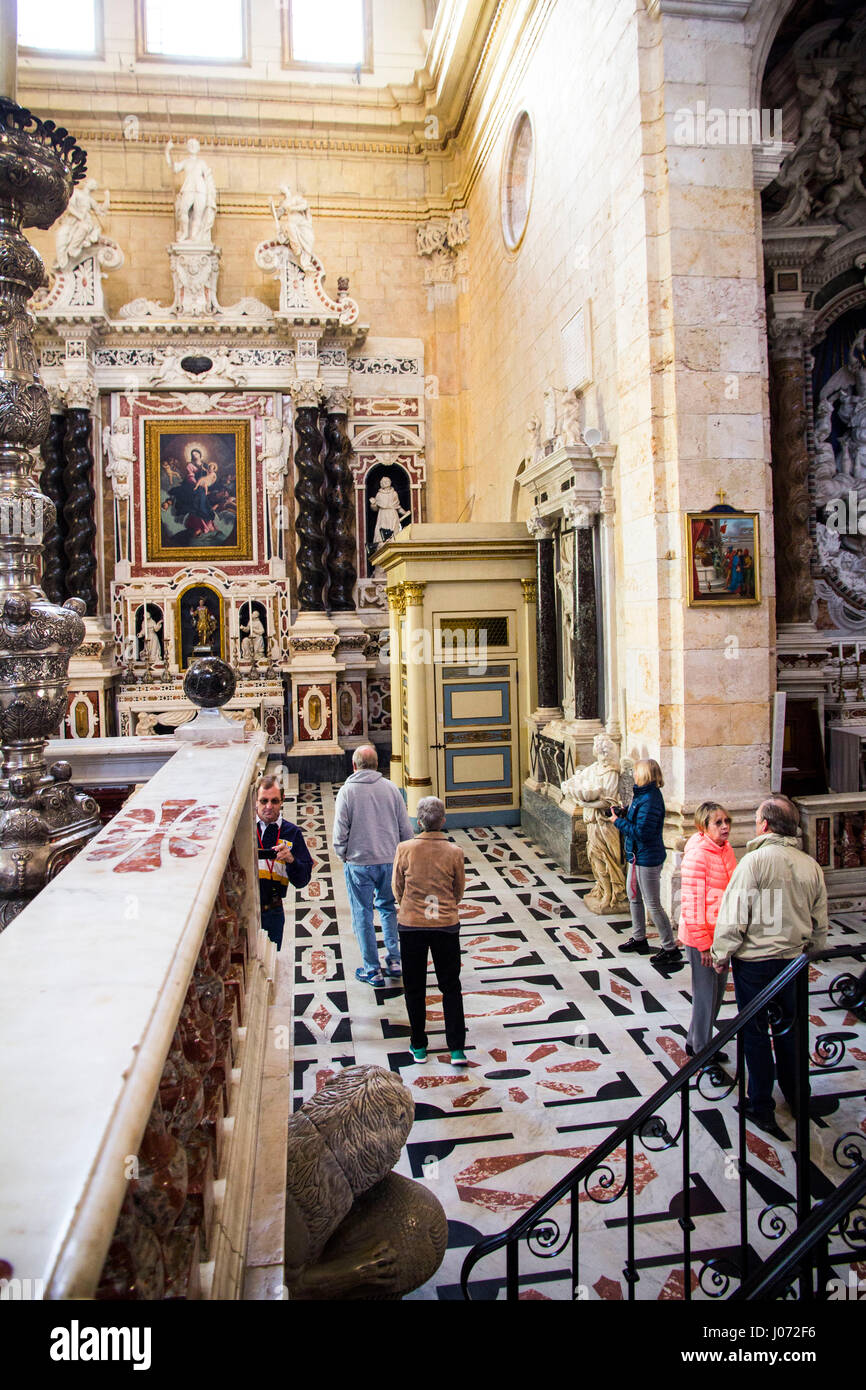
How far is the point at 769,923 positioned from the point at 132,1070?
3.21 m

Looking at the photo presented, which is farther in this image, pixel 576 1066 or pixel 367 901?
pixel 367 901

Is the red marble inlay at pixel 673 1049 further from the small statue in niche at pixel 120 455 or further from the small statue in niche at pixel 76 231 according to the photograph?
the small statue in niche at pixel 76 231

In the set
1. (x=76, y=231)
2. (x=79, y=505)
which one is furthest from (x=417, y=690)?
(x=76, y=231)

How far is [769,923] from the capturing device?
3.79 m

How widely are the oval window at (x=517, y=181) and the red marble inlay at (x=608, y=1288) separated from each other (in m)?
10.4

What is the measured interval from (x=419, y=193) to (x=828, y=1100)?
14667mm

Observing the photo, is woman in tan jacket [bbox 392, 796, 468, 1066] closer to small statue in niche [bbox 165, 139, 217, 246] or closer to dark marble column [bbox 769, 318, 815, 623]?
dark marble column [bbox 769, 318, 815, 623]

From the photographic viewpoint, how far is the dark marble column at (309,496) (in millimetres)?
13469

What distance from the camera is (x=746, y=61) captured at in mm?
6406

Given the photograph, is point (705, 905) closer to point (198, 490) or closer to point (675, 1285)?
point (675, 1285)

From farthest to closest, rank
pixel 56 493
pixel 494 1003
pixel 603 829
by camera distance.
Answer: pixel 56 493 < pixel 603 829 < pixel 494 1003
